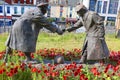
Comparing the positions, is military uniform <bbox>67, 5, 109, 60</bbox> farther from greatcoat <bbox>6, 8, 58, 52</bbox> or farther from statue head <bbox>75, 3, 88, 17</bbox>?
greatcoat <bbox>6, 8, 58, 52</bbox>

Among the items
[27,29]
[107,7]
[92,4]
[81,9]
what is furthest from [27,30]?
[107,7]

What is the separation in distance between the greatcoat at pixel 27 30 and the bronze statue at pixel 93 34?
1.08m

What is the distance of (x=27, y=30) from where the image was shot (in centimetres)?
699

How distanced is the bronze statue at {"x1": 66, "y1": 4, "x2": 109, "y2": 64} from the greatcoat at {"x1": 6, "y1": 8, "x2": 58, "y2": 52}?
1075 millimetres

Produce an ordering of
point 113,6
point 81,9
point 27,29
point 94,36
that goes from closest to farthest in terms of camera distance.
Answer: point 27,29 → point 81,9 → point 94,36 → point 113,6

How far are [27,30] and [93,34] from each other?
190 centimetres

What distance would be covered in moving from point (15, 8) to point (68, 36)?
3128 centimetres

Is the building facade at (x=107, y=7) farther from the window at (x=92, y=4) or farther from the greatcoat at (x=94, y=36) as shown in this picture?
the greatcoat at (x=94, y=36)

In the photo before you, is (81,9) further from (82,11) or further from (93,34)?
(93,34)

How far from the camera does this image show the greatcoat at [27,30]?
22.8ft

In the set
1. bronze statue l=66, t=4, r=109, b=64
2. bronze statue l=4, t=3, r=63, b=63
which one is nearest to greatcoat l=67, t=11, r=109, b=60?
bronze statue l=66, t=4, r=109, b=64

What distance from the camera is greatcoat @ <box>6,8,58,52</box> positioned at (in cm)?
695

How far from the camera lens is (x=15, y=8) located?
157ft

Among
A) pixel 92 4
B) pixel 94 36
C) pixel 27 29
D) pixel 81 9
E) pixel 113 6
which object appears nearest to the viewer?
pixel 27 29
